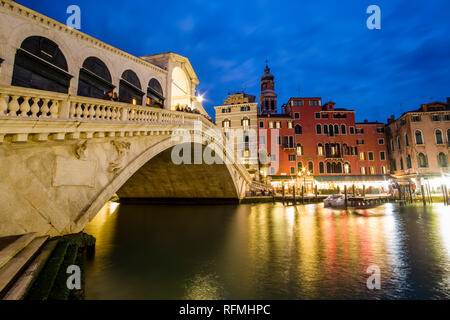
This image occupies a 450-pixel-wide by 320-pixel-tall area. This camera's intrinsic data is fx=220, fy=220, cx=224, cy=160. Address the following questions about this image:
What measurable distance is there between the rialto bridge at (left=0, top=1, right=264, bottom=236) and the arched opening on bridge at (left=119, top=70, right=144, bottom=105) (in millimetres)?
57

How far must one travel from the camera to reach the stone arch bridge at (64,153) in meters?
4.58

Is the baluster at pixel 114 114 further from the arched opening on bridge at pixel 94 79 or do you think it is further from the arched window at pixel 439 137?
the arched window at pixel 439 137

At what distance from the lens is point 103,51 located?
11.0 metres

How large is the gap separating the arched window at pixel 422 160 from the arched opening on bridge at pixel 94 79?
116ft

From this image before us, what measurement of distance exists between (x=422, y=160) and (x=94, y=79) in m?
36.6

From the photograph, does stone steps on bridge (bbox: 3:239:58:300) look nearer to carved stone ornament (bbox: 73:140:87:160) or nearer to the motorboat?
carved stone ornament (bbox: 73:140:87:160)

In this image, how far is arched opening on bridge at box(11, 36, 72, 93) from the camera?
300 inches

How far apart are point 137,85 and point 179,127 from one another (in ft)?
15.6

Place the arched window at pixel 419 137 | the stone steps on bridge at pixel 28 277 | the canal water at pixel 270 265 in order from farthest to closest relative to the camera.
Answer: the arched window at pixel 419 137 < the canal water at pixel 270 265 < the stone steps on bridge at pixel 28 277

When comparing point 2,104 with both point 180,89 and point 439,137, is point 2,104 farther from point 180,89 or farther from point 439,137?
point 439,137

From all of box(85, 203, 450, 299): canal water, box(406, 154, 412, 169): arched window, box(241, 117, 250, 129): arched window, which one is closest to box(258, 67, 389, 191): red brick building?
box(241, 117, 250, 129): arched window

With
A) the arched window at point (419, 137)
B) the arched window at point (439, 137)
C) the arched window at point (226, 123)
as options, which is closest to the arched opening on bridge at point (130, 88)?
the arched window at point (226, 123)
